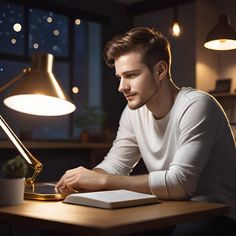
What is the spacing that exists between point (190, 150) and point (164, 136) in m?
0.22

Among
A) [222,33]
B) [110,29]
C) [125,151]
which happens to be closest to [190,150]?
[125,151]

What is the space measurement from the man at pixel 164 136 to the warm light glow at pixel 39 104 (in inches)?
8.6

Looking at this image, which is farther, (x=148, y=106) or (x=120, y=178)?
(x=148, y=106)

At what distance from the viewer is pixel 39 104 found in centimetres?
168

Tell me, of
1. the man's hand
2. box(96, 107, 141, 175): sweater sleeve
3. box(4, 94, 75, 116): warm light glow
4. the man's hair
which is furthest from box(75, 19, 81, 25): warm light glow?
the man's hand

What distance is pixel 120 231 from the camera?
101 cm

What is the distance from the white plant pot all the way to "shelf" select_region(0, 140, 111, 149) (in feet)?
10.2

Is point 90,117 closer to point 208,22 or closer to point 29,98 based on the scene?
point 208,22

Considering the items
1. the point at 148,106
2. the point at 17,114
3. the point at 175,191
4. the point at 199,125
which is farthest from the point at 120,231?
the point at 17,114

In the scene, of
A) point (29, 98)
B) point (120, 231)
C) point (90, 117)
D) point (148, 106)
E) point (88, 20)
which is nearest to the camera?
point (120, 231)

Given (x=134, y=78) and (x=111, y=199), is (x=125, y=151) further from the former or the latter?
(x=111, y=199)

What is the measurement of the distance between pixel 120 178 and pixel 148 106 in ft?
1.27

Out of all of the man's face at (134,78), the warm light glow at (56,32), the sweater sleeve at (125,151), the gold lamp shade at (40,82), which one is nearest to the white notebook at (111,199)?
the gold lamp shade at (40,82)

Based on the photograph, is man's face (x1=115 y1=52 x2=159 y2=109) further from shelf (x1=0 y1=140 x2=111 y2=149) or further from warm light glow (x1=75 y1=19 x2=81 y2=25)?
warm light glow (x1=75 y1=19 x2=81 y2=25)
